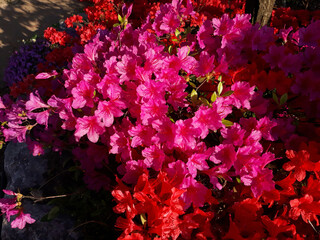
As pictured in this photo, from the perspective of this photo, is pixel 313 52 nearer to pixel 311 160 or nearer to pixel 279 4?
pixel 311 160

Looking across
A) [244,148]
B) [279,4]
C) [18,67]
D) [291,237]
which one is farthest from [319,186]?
[279,4]

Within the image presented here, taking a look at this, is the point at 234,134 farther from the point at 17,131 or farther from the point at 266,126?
the point at 17,131

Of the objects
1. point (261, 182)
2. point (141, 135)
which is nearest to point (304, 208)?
point (261, 182)

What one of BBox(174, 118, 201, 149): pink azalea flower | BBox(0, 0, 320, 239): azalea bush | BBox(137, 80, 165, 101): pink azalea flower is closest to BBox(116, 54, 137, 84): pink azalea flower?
BBox(0, 0, 320, 239): azalea bush

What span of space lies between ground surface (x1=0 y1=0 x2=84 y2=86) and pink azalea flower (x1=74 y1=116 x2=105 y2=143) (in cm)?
580

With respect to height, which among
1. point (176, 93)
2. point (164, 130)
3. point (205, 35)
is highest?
point (205, 35)

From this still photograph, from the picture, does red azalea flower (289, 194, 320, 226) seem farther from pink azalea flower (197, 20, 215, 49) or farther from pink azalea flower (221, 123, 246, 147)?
pink azalea flower (197, 20, 215, 49)

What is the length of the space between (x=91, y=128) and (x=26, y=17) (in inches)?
327

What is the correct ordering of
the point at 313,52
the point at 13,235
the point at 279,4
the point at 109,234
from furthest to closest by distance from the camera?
1. the point at 279,4
2. the point at 13,235
3. the point at 109,234
4. the point at 313,52

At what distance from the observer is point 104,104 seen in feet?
4.38

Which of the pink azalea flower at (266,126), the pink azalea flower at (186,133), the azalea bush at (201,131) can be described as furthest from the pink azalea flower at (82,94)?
the pink azalea flower at (266,126)

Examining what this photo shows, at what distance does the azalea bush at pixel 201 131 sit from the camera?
1.23m

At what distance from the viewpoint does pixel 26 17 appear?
7.98 meters

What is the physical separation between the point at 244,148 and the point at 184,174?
1.10 ft
